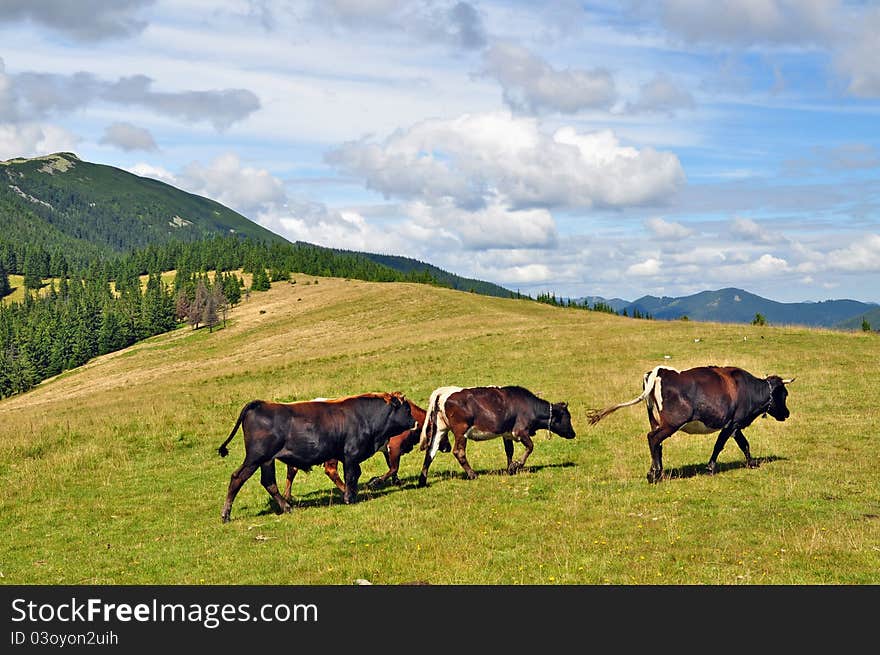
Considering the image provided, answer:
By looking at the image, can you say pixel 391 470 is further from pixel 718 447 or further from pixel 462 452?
pixel 718 447

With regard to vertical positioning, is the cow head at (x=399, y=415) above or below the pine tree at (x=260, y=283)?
below

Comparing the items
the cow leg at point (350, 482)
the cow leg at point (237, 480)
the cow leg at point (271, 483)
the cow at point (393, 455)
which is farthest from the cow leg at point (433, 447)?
the cow leg at point (237, 480)

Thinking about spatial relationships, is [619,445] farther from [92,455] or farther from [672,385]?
[92,455]

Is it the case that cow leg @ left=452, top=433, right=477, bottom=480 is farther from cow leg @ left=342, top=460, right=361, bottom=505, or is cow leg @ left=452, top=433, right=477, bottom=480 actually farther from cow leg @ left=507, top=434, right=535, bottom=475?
cow leg @ left=342, top=460, right=361, bottom=505

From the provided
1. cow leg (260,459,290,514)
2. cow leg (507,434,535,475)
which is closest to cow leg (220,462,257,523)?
cow leg (260,459,290,514)

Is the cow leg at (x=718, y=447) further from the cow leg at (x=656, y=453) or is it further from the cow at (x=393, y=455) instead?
the cow at (x=393, y=455)

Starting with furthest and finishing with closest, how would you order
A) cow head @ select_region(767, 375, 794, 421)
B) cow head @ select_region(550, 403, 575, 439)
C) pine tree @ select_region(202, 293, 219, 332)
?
pine tree @ select_region(202, 293, 219, 332)
cow head @ select_region(550, 403, 575, 439)
cow head @ select_region(767, 375, 794, 421)

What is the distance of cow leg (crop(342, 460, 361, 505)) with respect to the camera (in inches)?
650

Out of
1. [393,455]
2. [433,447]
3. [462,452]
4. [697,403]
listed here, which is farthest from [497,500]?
[697,403]

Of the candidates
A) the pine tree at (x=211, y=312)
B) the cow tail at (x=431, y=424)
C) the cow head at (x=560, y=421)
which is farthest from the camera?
the pine tree at (x=211, y=312)

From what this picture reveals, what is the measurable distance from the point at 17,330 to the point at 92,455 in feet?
508

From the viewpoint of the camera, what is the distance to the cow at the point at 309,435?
15.5 metres

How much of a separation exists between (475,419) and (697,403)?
5.48m

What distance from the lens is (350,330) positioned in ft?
289
